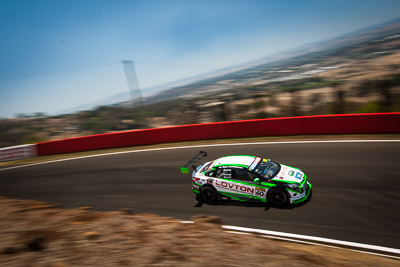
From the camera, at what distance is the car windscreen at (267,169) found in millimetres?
8097

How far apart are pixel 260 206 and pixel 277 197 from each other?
0.57 meters

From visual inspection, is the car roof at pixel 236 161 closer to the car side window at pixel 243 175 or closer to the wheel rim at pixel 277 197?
the car side window at pixel 243 175

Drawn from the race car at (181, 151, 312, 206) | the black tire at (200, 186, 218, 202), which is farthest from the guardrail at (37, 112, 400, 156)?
the black tire at (200, 186, 218, 202)

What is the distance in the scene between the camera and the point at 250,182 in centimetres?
804

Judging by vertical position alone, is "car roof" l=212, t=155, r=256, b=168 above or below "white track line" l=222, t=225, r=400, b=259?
above

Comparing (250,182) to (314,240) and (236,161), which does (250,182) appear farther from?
(314,240)

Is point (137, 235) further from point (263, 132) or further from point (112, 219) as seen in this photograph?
point (263, 132)

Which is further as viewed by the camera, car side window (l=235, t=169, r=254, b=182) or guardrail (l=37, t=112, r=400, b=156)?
guardrail (l=37, t=112, r=400, b=156)

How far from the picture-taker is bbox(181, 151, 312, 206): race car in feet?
25.4

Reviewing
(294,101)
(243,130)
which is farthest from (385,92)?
(243,130)

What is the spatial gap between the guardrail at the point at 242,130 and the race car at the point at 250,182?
6580mm

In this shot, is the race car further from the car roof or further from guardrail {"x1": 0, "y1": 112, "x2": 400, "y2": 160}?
guardrail {"x1": 0, "y1": 112, "x2": 400, "y2": 160}

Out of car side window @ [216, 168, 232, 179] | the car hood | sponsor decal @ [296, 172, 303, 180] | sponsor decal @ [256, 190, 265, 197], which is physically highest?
car side window @ [216, 168, 232, 179]

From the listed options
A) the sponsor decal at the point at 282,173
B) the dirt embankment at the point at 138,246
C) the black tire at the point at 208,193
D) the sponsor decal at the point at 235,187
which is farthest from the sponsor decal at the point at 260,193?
the dirt embankment at the point at 138,246
